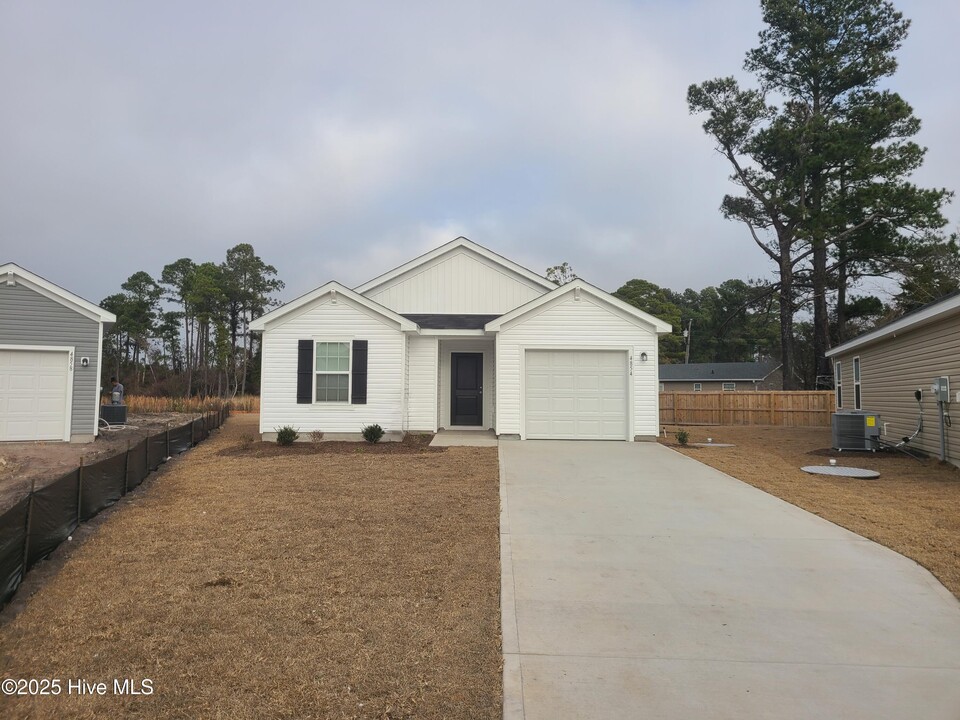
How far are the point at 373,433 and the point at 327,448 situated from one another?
1136 millimetres

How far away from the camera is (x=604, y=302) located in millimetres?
14133

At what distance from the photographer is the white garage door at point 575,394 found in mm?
14117

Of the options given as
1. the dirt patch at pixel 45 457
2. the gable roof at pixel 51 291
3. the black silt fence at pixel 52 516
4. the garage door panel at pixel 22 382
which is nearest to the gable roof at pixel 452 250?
the gable roof at pixel 51 291

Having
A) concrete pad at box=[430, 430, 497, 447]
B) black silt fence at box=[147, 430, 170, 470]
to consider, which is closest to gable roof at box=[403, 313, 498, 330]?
concrete pad at box=[430, 430, 497, 447]

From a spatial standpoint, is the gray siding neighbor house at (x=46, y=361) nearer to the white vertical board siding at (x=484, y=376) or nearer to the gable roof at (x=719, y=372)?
the white vertical board siding at (x=484, y=376)

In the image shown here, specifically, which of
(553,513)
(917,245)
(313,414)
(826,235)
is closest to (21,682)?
(553,513)

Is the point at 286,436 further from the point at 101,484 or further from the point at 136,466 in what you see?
the point at 101,484

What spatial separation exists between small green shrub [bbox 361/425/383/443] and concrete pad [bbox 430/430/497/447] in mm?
1208

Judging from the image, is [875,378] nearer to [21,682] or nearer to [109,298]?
[21,682]

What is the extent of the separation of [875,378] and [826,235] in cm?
1235

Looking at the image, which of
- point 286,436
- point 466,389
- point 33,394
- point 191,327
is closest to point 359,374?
point 286,436

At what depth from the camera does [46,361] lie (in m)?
13.7

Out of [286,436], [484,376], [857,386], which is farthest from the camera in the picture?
[857,386]

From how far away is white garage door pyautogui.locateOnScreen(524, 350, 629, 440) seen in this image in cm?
1412
